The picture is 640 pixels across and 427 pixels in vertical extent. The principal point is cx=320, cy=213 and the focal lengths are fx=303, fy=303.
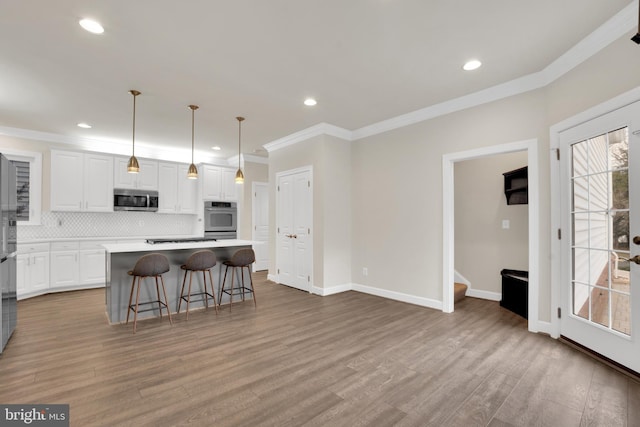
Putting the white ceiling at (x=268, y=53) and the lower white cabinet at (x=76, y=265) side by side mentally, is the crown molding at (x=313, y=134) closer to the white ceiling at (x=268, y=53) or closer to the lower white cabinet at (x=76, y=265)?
the white ceiling at (x=268, y=53)

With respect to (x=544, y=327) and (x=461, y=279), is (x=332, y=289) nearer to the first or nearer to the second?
(x=461, y=279)

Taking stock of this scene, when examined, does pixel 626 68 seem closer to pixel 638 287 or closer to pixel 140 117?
pixel 638 287

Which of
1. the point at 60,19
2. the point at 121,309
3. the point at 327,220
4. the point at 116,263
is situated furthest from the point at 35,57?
the point at 327,220

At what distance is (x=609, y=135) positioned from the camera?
251 cm

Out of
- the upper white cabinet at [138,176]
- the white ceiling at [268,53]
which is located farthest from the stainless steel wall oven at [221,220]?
the white ceiling at [268,53]

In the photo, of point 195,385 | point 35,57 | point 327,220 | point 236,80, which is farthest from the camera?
point 327,220

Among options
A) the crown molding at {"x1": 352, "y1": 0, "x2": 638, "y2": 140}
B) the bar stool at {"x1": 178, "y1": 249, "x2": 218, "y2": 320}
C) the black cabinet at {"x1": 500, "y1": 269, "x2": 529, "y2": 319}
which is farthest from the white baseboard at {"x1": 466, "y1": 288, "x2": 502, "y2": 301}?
Result: the bar stool at {"x1": 178, "y1": 249, "x2": 218, "y2": 320}

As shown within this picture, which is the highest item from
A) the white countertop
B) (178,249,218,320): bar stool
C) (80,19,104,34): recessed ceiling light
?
(80,19,104,34): recessed ceiling light

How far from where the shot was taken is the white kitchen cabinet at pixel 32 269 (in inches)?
178

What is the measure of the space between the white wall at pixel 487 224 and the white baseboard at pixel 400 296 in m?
1.10

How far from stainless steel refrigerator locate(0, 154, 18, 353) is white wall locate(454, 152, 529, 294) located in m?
5.53

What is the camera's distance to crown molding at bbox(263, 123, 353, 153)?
4.89 meters

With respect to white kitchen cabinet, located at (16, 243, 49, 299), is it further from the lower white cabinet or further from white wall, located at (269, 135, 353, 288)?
white wall, located at (269, 135, 353, 288)

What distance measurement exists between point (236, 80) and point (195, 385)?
2.93m
